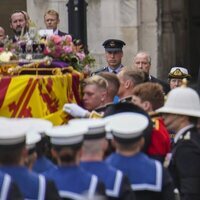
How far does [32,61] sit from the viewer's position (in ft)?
28.6

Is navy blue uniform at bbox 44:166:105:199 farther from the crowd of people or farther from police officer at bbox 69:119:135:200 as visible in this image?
police officer at bbox 69:119:135:200

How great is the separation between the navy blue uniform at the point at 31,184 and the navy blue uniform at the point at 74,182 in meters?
0.11

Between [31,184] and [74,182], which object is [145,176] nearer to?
[74,182]

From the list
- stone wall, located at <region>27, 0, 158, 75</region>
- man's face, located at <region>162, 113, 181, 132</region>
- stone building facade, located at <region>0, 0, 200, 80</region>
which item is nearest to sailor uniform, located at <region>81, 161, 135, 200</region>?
man's face, located at <region>162, 113, 181, 132</region>

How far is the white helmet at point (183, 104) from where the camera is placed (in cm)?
675

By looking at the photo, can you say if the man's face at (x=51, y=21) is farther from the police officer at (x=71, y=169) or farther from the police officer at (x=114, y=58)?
the police officer at (x=71, y=169)

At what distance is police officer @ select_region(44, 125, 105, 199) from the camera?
5.67m

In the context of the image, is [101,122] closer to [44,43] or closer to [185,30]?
[44,43]

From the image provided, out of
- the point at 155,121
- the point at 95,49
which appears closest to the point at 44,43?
the point at 155,121

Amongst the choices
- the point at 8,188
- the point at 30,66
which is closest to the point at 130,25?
the point at 30,66

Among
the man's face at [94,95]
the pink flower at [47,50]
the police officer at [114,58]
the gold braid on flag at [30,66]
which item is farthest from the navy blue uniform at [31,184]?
the police officer at [114,58]

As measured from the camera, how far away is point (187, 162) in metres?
6.45

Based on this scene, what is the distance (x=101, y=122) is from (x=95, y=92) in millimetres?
2015

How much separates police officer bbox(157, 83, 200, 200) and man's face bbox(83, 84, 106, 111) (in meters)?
1.06
